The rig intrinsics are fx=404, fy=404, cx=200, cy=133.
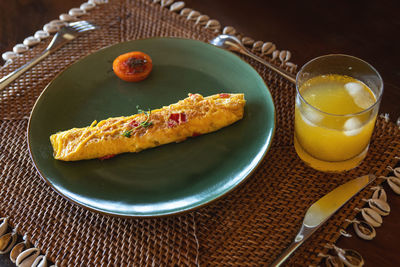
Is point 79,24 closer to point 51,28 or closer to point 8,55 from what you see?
point 51,28

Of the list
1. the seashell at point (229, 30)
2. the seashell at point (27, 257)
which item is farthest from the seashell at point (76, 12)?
the seashell at point (27, 257)

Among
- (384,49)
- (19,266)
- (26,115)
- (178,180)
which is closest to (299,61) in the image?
(384,49)

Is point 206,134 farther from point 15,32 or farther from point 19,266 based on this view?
point 15,32

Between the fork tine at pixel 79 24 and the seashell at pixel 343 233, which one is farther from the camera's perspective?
the fork tine at pixel 79 24

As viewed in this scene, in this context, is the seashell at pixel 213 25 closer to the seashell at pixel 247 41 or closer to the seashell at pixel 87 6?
the seashell at pixel 247 41

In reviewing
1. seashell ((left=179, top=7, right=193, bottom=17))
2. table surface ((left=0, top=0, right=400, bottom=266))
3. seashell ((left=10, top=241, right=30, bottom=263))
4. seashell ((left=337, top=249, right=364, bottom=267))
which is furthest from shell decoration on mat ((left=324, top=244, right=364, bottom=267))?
seashell ((left=179, top=7, right=193, bottom=17))

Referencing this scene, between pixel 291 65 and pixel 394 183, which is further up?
pixel 291 65

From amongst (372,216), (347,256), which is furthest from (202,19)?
(347,256)

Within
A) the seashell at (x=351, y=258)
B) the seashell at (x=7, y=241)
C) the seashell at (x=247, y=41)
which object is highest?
the seashell at (x=247, y=41)
